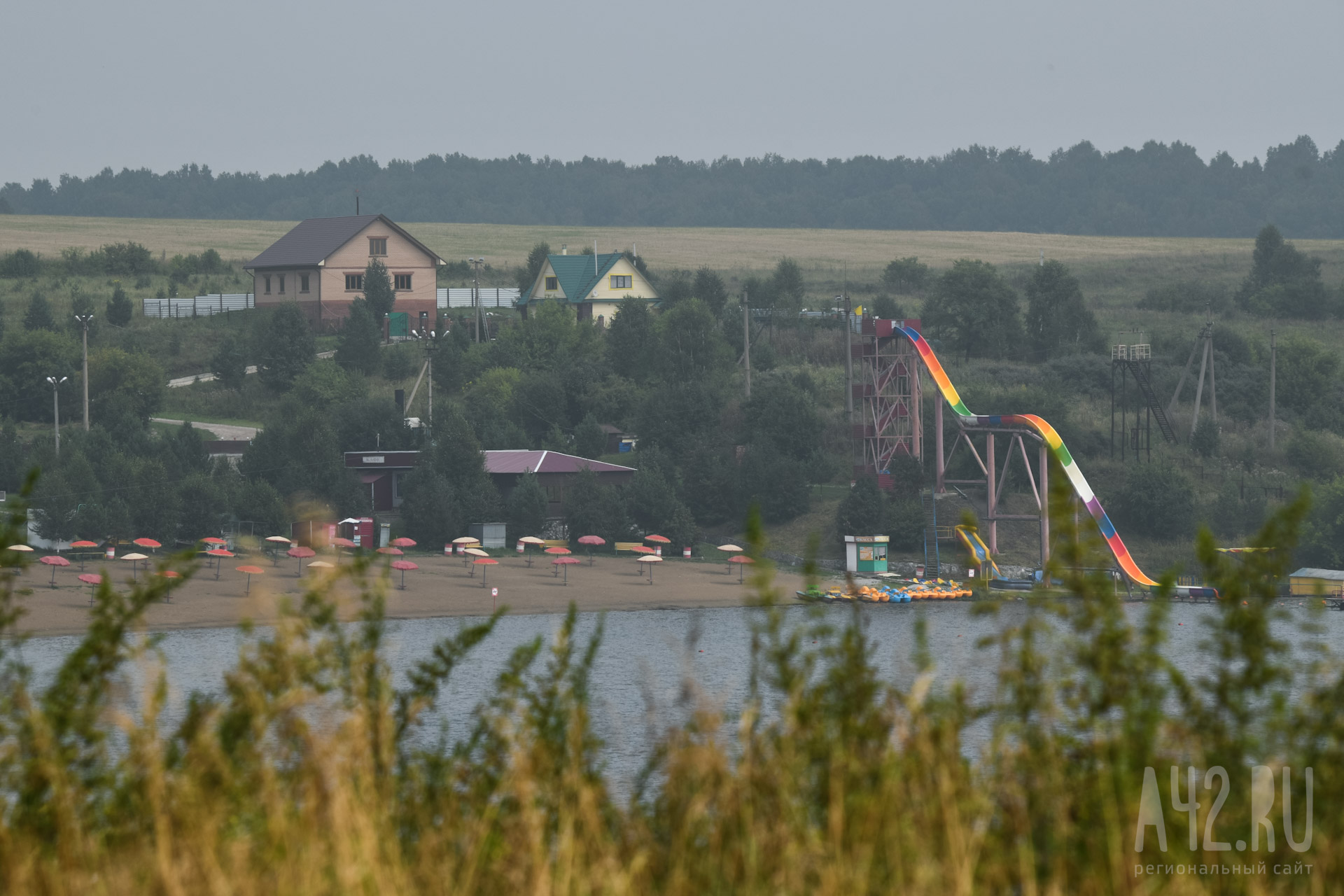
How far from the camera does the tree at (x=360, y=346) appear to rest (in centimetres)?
8706

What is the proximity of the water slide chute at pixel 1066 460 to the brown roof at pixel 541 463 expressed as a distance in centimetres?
1350

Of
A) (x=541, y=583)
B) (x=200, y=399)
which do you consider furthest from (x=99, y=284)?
(x=541, y=583)

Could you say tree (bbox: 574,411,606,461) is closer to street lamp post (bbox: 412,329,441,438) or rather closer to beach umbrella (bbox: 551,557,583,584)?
street lamp post (bbox: 412,329,441,438)

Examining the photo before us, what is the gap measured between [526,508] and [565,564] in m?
4.08

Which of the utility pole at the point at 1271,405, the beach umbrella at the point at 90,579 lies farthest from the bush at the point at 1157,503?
the beach umbrella at the point at 90,579

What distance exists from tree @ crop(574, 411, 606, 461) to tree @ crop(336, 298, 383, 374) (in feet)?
50.8

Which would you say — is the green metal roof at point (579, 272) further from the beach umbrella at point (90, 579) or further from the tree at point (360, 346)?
the beach umbrella at point (90, 579)

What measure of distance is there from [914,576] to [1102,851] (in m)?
60.7

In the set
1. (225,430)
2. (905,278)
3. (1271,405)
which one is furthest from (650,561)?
(905,278)

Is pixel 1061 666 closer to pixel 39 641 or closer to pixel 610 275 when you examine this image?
pixel 39 641

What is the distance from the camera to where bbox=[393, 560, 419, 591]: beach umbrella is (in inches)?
2404

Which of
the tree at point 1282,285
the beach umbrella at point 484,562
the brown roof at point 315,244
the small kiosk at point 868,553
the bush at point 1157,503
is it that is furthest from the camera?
the tree at point 1282,285

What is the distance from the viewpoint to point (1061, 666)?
7.87 meters

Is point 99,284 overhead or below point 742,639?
overhead
